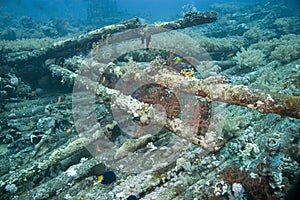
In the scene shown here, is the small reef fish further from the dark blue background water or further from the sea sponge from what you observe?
the dark blue background water

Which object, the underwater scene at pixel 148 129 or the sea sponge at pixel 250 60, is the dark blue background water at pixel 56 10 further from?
the sea sponge at pixel 250 60

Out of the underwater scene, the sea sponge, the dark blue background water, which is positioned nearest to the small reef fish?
the underwater scene

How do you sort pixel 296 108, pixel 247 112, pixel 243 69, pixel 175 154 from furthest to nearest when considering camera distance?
pixel 243 69
pixel 247 112
pixel 175 154
pixel 296 108

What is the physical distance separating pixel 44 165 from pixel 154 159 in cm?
236

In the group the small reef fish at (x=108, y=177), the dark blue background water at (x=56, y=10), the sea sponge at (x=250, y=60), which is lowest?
the small reef fish at (x=108, y=177)

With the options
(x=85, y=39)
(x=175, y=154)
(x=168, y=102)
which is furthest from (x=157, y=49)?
(x=175, y=154)

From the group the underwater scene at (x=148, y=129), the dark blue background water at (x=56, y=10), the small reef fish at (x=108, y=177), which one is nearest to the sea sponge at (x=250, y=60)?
the underwater scene at (x=148, y=129)

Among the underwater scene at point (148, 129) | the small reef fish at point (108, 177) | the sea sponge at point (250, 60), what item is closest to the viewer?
Answer: the underwater scene at point (148, 129)

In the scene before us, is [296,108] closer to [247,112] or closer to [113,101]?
[247,112]

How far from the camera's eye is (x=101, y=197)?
135 inches

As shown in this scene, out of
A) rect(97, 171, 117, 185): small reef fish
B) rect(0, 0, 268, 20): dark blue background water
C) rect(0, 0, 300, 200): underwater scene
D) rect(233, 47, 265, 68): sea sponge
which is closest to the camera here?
rect(0, 0, 300, 200): underwater scene

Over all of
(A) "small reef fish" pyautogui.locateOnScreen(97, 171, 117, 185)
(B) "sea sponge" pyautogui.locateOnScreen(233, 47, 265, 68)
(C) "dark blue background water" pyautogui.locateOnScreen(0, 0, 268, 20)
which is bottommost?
(A) "small reef fish" pyautogui.locateOnScreen(97, 171, 117, 185)

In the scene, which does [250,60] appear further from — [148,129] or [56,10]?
[56,10]

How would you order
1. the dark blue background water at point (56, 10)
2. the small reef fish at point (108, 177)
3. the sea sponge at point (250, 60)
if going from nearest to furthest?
the small reef fish at point (108, 177)
the sea sponge at point (250, 60)
the dark blue background water at point (56, 10)
